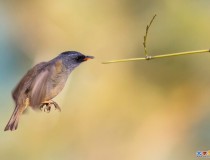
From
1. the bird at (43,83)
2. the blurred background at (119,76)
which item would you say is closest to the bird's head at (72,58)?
the bird at (43,83)

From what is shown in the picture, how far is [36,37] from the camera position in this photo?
142 centimetres

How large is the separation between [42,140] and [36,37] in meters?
0.32

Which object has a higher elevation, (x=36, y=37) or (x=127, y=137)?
(x=36, y=37)

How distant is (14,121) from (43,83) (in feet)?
0.61

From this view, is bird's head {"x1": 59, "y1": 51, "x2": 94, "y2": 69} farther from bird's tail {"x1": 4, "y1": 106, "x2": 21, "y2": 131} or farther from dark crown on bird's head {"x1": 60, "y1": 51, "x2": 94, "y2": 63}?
bird's tail {"x1": 4, "y1": 106, "x2": 21, "y2": 131}

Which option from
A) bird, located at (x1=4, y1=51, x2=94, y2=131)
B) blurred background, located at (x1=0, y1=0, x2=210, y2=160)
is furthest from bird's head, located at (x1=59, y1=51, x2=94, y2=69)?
blurred background, located at (x1=0, y1=0, x2=210, y2=160)

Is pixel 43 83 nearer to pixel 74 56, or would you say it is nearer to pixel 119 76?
pixel 74 56

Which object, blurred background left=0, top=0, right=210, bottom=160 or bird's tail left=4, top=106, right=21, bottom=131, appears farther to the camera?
blurred background left=0, top=0, right=210, bottom=160

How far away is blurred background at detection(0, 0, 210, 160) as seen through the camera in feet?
4.61

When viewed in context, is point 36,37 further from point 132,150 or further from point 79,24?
point 132,150

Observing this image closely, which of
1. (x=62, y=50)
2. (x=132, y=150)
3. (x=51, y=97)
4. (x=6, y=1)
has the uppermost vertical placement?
(x=6, y=1)

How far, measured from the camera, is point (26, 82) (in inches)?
49.1

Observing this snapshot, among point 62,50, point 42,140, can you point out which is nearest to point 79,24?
point 62,50

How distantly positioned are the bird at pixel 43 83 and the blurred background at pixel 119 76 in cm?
11
